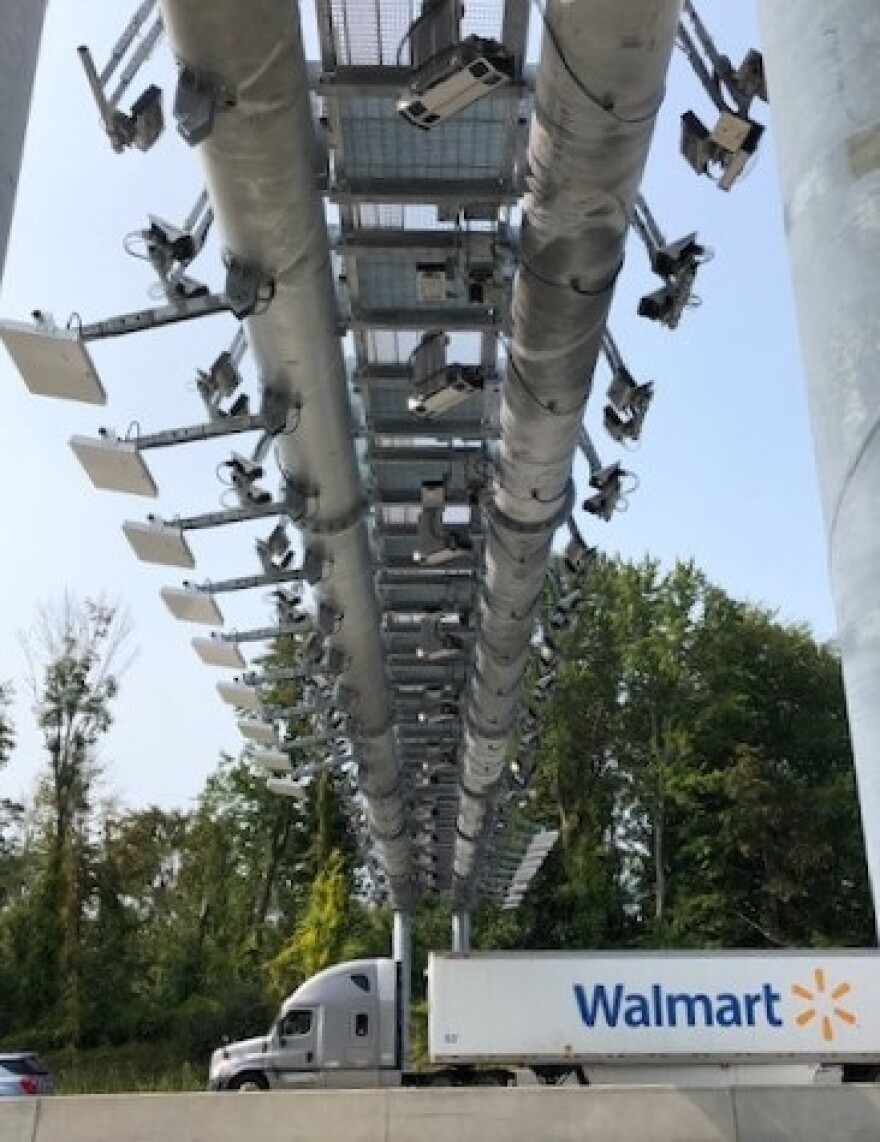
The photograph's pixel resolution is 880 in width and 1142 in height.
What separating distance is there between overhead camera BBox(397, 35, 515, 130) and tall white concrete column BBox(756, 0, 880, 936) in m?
3.08

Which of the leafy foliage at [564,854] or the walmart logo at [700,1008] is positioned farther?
the leafy foliage at [564,854]

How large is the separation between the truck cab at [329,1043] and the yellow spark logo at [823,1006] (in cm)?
682

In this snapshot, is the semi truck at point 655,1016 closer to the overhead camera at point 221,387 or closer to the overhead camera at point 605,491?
the overhead camera at point 605,491

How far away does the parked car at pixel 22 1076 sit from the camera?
19656 millimetres

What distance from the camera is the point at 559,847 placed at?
43812mm

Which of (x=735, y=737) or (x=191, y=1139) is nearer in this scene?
(x=191, y=1139)

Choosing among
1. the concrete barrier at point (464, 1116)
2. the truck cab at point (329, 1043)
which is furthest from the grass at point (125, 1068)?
the concrete barrier at point (464, 1116)

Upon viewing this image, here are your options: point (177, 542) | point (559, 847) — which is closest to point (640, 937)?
point (559, 847)

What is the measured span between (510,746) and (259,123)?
12.1m

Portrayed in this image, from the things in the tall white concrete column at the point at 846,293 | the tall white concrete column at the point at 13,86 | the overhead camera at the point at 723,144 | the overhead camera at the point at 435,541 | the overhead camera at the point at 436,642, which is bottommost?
the tall white concrete column at the point at 846,293

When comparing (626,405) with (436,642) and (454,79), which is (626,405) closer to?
(454,79)

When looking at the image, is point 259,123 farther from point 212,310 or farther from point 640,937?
point 640,937

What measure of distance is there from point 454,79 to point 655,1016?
618 inches

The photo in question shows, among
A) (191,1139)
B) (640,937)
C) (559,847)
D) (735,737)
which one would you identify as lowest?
(191,1139)
